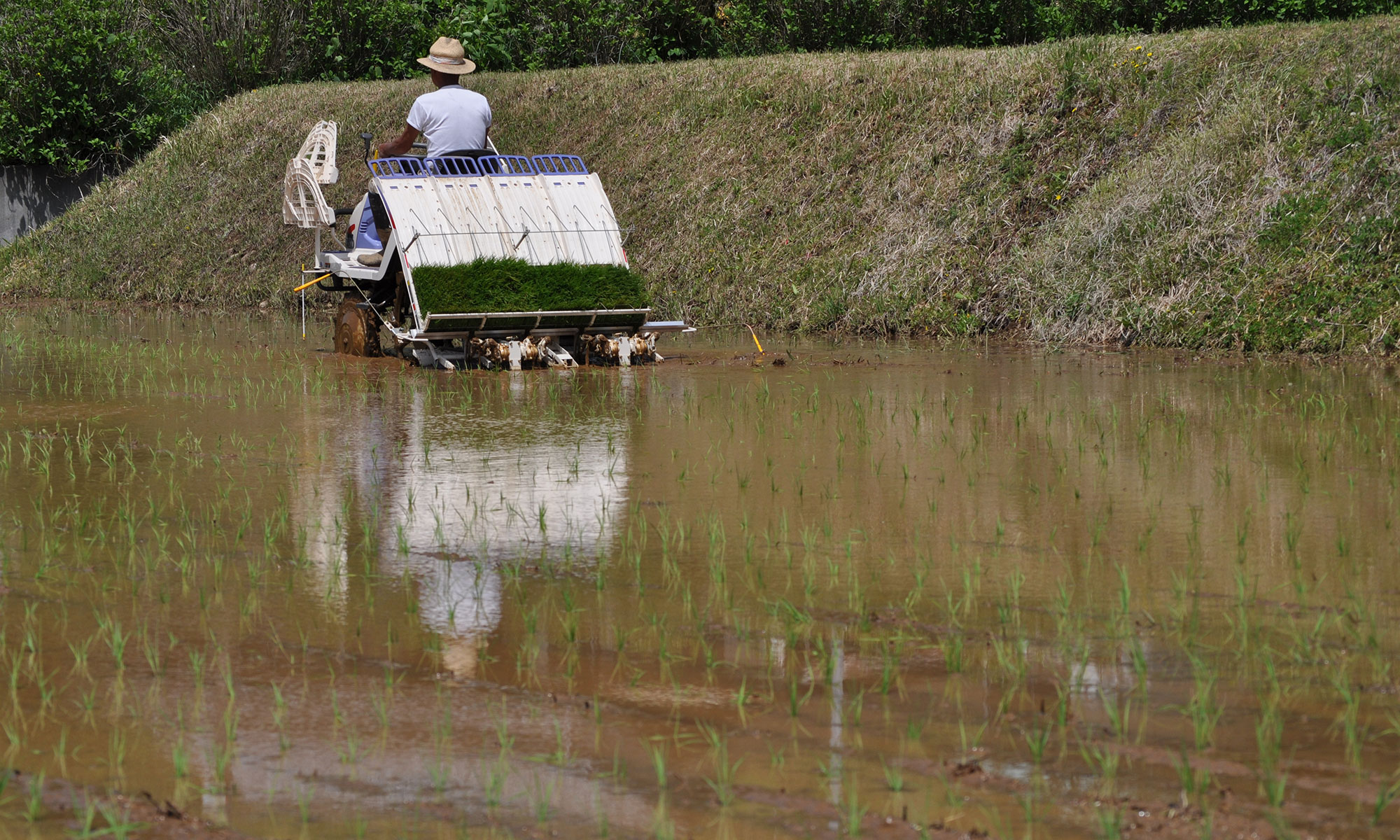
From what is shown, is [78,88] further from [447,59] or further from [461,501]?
[461,501]

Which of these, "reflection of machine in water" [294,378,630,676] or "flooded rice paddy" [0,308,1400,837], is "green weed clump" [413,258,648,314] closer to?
"reflection of machine in water" [294,378,630,676]

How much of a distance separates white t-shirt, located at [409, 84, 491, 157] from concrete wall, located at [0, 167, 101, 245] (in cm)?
1946

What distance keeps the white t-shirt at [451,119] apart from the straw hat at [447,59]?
18cm

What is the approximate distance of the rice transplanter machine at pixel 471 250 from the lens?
13945mm

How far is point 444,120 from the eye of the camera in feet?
48.3

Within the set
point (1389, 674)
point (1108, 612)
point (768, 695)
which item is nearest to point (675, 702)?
point (768, 695)

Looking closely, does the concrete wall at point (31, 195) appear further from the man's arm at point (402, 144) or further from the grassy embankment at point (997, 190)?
the man's arm at point (402, 144)

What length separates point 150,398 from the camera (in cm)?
1230

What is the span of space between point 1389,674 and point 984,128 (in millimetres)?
14876

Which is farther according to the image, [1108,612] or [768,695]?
[1108,612]

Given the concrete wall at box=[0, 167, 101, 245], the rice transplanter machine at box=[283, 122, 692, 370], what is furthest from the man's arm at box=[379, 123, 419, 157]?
the concrete wall at box=[0, 167, 101, 245]

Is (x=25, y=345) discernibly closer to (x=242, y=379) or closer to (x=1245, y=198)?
(x=242, y=379)

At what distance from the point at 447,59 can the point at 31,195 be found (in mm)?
20296

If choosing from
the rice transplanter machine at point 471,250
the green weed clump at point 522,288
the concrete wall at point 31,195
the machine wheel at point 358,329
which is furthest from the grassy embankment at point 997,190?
the concrete wall at point 31,195
